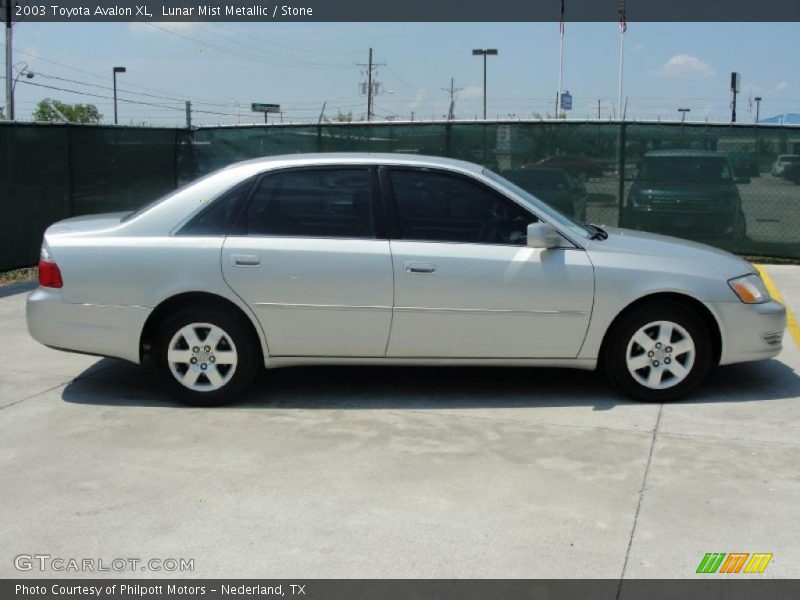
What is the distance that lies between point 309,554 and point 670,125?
1036 centimetres

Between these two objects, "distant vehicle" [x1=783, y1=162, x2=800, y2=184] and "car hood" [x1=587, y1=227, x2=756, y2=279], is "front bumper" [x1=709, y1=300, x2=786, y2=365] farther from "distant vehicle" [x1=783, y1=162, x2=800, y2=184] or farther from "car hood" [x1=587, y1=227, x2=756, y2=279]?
"distant vehicle" [x1=783, y1=162, x2=800, y2=184]

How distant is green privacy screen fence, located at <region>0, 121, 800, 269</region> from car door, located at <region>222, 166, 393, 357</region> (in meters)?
6.69

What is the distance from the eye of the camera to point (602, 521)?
4230mm

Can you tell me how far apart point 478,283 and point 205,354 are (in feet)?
5.92

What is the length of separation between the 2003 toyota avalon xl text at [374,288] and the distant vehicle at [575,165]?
7.21m

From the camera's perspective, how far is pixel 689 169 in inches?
498

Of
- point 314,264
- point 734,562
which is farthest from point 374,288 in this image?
point 734,562

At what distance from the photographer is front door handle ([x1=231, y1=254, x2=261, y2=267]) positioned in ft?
19.2

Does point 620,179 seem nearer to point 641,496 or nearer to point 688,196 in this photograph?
point 688,196

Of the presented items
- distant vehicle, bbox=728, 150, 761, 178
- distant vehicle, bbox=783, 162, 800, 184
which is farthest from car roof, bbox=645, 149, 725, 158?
distant vehicle, bbox=783, 162, 800, 184

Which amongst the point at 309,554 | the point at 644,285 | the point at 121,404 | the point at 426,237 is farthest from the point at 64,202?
the point at 309,554

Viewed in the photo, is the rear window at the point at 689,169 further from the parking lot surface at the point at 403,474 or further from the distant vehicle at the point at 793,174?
the parking lot surface at the point at 403,474
